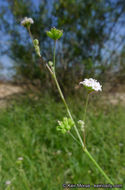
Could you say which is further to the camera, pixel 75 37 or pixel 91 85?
pixel 75 37

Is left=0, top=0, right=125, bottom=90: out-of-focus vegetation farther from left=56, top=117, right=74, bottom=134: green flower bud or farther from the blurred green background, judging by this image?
left=56, top=117, right=74, bottom=134: green flower bud

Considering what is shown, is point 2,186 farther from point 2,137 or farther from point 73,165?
point 2,137

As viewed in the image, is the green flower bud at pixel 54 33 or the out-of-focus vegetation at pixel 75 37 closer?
the green flower bud at pixel 54 33

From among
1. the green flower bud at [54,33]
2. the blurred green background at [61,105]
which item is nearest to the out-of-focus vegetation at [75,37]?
the blurred green background at [61,105]

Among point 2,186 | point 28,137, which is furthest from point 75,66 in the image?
point 2,186

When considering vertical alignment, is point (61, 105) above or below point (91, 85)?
above

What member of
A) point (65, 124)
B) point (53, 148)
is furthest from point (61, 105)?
point (65, 124)

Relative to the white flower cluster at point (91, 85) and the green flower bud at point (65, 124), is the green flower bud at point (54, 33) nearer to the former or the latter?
the white flower cluster at point (91, 85)

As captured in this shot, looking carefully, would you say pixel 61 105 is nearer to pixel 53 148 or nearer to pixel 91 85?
pixel 53 148
